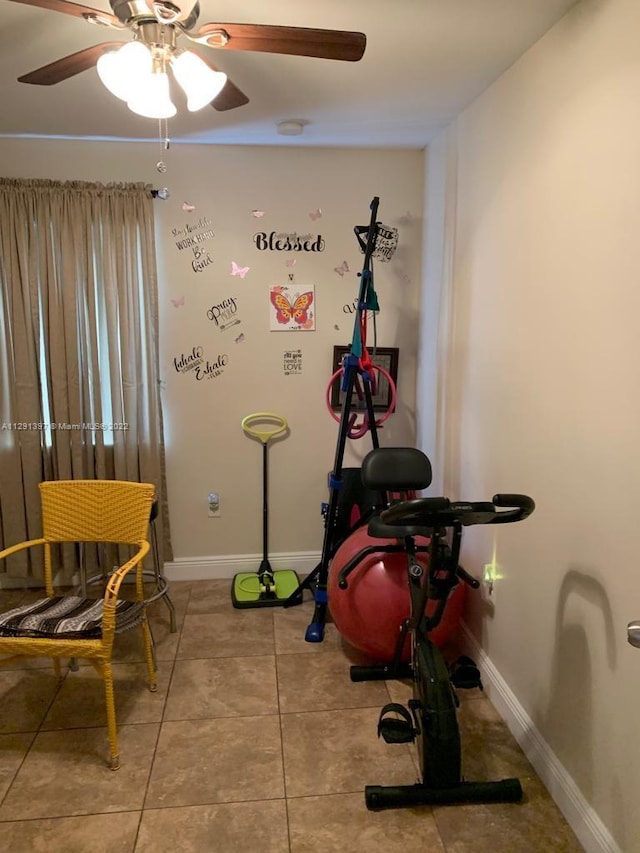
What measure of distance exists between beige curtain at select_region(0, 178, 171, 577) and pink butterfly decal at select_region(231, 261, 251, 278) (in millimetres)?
418

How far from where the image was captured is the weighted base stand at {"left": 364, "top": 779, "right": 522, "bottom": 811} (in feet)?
6.38

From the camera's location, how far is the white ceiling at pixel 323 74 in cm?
183

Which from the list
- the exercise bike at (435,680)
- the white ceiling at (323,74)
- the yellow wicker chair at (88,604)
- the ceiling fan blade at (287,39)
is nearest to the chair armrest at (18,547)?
the yellow wicker chair at (88,604)

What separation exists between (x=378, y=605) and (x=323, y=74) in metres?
2.03

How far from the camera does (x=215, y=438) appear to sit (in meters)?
3.51

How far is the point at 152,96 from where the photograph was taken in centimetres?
167

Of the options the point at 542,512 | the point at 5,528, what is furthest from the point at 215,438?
the point at 542,512

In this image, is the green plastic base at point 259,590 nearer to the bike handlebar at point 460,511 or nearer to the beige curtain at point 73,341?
the beige curtain at point 73,341

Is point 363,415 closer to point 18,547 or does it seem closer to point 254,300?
point 254,300

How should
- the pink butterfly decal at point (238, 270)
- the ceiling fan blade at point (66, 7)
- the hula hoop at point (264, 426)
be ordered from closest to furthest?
the ceiling fan blade at point (66, 7) → the pink butterfly decal at point (238, 270) → the hula hoop at point (264, 426)

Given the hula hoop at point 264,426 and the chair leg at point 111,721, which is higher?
the hula hoop at point 264,426

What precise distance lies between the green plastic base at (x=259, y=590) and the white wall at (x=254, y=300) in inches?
6.2

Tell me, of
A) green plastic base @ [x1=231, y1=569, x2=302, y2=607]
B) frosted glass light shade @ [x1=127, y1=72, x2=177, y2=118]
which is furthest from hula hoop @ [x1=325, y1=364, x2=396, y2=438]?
frosted glass light shade @ [x1=127, y1=72, x2=177, y2=118]

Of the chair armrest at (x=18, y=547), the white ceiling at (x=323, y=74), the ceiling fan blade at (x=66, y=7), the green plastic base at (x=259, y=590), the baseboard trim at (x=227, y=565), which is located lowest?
the green plastic base at (x=259, y=590)
